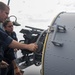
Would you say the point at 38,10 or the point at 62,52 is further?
the point at 38,10

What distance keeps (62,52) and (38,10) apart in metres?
3.62

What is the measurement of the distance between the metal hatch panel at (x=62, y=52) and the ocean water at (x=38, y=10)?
2.72m

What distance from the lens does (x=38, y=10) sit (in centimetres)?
623

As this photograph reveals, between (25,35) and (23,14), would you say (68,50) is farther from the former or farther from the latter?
(23,14)

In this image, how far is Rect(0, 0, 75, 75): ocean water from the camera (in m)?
5.74

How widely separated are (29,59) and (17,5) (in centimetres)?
310

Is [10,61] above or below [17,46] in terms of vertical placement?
below

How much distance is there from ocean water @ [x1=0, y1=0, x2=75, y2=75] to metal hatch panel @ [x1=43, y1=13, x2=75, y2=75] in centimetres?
272

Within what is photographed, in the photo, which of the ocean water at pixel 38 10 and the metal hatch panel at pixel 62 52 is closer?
the metal hatch panel at pixel 62 52

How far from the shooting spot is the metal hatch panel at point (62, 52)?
A: 104 inches

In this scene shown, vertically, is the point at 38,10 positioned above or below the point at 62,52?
above

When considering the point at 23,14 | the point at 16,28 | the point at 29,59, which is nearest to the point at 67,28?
the point at 29,59

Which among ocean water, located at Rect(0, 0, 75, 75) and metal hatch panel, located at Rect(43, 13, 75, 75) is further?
ocean water, located at Rect(0, 0, 75, 75)

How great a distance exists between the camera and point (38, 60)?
332cm
